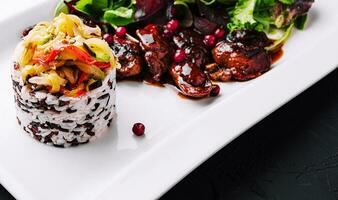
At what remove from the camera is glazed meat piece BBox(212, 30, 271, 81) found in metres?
5.21

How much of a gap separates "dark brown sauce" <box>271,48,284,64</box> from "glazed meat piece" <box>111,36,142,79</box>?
3.94 feet

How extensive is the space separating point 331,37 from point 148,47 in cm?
162

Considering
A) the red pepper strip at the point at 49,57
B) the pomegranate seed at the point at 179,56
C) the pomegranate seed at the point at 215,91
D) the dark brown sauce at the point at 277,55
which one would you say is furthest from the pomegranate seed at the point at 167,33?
the red pepper strip at the point at 49,57

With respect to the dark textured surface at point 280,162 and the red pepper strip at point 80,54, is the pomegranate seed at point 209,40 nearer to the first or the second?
the dark textured surface at point 280,162

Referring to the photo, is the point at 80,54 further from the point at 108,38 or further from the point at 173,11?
the point at 173,11

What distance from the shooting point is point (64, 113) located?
4.33 m

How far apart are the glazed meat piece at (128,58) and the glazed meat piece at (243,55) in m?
0.69

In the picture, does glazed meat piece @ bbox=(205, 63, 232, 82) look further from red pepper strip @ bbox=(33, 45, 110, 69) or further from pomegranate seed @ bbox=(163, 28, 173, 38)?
red pepper strip @ bbox=(33, 45, 110, 69)

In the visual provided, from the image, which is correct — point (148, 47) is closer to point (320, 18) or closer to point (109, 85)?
point (109, 85)

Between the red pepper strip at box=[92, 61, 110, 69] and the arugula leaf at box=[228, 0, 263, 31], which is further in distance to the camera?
the arugula leaf at box=[228, 0, 263, 31]

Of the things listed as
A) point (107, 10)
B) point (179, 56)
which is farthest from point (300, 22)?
point (107, 10)

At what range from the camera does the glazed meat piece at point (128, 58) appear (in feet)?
16.7

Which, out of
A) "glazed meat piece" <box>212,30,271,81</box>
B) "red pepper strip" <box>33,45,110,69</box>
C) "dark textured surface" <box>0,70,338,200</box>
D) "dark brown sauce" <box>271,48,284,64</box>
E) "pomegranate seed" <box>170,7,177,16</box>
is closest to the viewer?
"red pepper strip" <box>33,45,110,69</box>

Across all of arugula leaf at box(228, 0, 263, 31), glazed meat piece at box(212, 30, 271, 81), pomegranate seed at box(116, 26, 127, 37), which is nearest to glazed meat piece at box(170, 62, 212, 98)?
glazed meat piece at box(212, 30, 271, 81)
